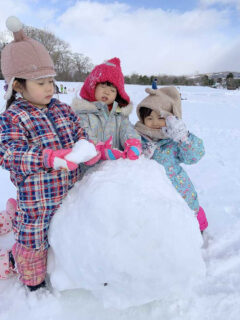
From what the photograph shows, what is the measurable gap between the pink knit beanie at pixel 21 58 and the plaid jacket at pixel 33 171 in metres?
0.15

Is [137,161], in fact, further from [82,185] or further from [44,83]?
[44,83]

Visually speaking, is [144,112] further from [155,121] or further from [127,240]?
[127,240]

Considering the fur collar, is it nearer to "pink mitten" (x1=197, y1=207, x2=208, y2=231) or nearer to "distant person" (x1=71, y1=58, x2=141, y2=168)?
"distant person" (x1=71, y1=58, x2=141, y2=168)

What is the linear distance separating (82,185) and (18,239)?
0.50m

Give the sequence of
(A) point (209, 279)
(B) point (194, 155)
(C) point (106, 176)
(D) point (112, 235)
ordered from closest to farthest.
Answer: (D) point (112, 235), (C) point (106, 176), (A) point (209, 279), (B) point (194, 155)

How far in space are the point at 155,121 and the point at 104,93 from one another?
423 mm

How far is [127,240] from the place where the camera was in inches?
47.9

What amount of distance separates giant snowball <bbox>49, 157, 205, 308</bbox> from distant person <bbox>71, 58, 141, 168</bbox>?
0.56 meters

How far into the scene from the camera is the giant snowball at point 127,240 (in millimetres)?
1221

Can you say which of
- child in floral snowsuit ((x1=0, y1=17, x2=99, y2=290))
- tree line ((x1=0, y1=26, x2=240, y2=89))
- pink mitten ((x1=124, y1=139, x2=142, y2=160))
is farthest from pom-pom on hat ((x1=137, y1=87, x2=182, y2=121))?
tree line ((x1=0, y1=26, x2=240, y2=89))

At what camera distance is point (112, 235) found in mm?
1229

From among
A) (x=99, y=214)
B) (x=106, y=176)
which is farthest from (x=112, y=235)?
(x=106, y=176)

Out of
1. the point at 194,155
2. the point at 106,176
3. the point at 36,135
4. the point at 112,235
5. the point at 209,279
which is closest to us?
the point at 112,235

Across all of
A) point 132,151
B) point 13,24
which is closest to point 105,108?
point 132,151
